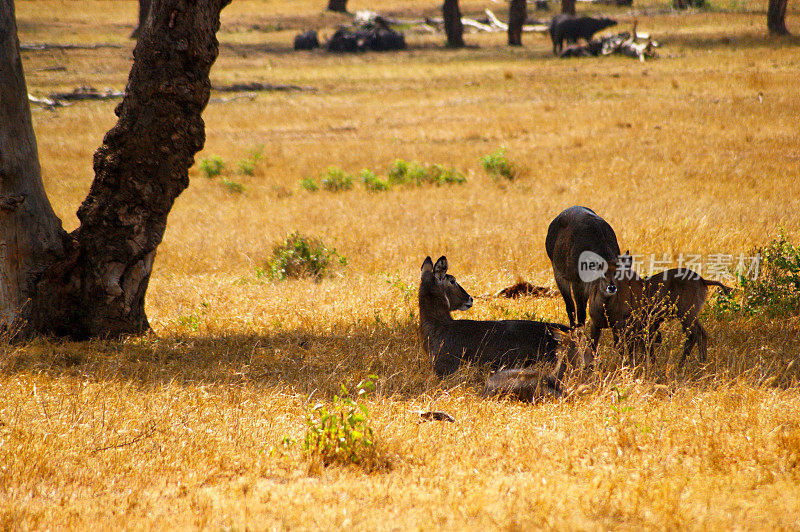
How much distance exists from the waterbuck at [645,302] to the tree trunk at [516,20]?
38.3m

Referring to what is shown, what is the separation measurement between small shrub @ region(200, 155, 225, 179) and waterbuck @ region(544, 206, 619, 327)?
35.4 ft

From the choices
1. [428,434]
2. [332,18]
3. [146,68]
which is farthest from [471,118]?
[332,18]

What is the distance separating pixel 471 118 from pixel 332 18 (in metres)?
36.8

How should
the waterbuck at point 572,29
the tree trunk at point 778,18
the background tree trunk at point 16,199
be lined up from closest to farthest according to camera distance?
the background tree trunk at point 16,199, the tree trunk at point 778,18, the waterbuck at point 572,29

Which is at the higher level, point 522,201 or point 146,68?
point 146,68

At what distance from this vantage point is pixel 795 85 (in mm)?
19234

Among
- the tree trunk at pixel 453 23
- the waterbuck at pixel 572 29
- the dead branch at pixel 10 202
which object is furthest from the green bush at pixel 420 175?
the tree trunk at pixel 453 23

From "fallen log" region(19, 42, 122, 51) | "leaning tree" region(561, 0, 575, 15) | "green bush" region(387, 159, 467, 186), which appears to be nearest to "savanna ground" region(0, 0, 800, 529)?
"green bush" region(387, 159, 467, 186)

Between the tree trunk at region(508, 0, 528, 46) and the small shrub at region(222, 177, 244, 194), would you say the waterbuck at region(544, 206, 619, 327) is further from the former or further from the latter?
the tree trunk at region(508, 0, 528, 46)

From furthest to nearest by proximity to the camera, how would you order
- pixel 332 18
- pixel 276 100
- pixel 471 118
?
1. pixel 332 18
2. pixel 276 100
3. pixel 471 118

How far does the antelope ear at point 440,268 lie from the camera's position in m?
6.44

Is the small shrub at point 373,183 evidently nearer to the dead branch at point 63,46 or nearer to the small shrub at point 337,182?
the small shrub at point 337,182

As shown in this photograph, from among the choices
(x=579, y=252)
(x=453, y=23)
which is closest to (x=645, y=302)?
(x=579, y=252)

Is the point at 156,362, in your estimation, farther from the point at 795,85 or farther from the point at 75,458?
the point at 795,85
